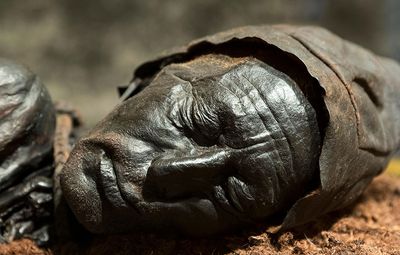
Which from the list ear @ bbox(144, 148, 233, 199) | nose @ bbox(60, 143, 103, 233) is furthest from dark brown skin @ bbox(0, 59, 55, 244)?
ear @ bbox(144, 148, 233, 199)

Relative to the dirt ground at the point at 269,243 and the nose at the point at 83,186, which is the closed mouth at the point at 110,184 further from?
the dirt ground at the point at 269,243

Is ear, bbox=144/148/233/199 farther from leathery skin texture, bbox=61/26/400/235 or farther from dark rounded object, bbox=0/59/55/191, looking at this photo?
dark rounded object, bbox=0/59/55/191

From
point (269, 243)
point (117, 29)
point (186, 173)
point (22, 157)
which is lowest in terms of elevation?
point (117, 29)

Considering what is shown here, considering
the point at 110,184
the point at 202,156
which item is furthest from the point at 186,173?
the point at 110,184

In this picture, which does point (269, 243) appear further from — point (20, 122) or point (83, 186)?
point (20, 122)

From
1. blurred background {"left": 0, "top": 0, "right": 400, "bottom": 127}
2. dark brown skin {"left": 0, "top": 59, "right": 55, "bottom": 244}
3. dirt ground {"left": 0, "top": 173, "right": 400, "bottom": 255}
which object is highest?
dark brown skin {"left": 0, "top": 59, "right": 55, "bottom": 244}
